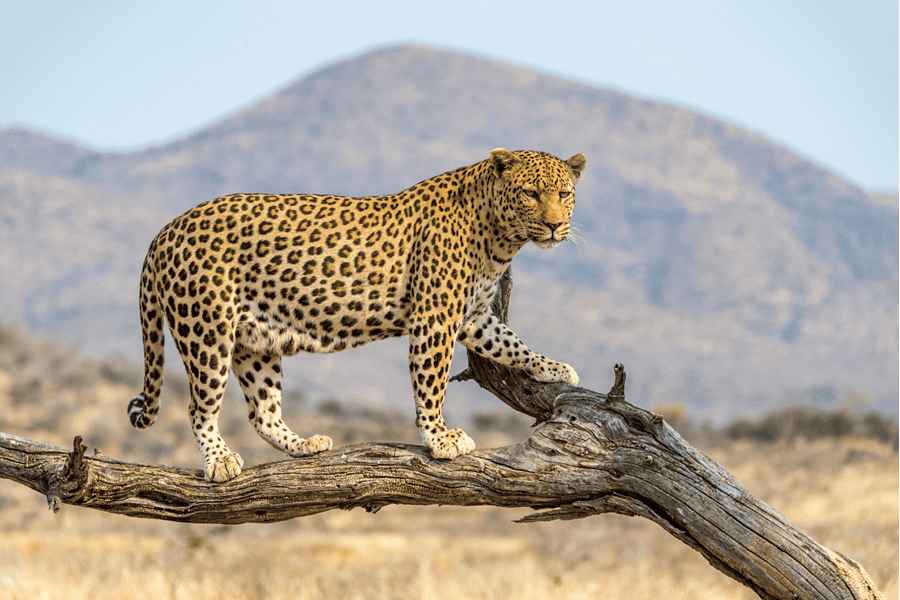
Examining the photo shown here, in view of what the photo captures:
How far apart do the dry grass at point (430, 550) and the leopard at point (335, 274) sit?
5.97 meters

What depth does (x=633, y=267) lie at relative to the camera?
6073 inches

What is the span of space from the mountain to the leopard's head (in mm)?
74995

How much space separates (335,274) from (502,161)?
1655mm

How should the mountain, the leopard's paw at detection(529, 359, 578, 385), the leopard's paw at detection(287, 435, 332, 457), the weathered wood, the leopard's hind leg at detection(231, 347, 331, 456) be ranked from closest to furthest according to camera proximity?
the weathered wood
the leopard's paw at detection(287, 435, 332, 457)
the leopard's hind leg at detection(231, 347, 331, 456)
the leopard's paw at detection(529, 359, 578, 385)
the mountain

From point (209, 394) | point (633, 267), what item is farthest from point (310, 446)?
point (633, 267)

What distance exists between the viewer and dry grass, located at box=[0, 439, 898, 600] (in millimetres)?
18422

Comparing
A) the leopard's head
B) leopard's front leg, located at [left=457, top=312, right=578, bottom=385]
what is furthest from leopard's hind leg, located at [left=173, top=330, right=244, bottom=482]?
the leopard's head

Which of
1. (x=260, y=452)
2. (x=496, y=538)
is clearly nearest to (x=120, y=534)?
(x=260, y=452)

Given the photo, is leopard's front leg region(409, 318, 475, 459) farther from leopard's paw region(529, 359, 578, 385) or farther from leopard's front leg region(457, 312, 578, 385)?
leopard's paw region(529, 359, 578, 385)

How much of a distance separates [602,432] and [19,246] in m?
133

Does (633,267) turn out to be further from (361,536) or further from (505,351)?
(505,351)

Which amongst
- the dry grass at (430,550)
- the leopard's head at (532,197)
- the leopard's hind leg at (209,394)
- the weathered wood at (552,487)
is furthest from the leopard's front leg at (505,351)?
the dry grass at (430,550)

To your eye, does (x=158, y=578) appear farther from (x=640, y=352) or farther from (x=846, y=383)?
(x=846, y=383)

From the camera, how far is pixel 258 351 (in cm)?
722
